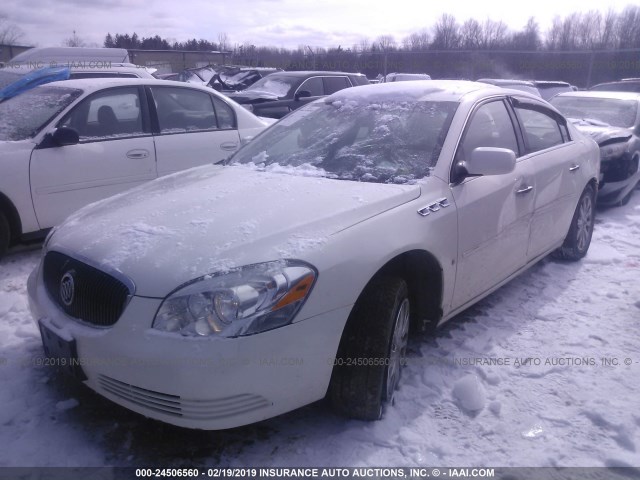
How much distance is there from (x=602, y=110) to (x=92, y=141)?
703 cm

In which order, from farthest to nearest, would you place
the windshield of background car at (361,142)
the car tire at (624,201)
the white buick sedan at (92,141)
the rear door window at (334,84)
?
1. the rear door window at (334,84)
2. the car tire at (624,201)
3. the white buick sedan at (92,141)
4. the windshield of background car at (361,142)

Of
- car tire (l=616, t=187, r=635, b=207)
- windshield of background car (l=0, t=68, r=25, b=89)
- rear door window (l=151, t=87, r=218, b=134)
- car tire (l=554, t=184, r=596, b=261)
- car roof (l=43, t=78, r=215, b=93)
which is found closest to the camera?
car tire (l=554, t=184, r=596, b=261)

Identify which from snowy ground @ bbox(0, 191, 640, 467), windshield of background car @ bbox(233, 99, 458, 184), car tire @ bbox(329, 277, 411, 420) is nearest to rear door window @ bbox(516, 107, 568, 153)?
windshield of background car @ bbox(233, 99, 458, 184)

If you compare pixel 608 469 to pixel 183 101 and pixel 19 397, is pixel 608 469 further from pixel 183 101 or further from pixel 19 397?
pixel 183 101

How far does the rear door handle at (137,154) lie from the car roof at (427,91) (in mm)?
2078

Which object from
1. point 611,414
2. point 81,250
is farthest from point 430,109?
point 81,250

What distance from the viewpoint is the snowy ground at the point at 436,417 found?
2422 mm

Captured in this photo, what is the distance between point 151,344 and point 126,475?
61cm

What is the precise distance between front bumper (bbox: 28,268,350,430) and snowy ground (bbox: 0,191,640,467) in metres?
0.30

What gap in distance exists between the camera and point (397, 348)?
277cm

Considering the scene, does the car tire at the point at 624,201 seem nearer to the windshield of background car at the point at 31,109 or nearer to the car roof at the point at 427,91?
the car roof at the point at 427,91

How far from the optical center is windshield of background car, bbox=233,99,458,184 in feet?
10.3

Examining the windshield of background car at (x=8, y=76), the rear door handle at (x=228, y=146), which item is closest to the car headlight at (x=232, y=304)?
the rear door handle at (x=228, y=146)

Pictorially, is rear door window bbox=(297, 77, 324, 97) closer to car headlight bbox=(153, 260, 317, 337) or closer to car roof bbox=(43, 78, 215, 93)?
car roof bbox=(43, 78, 215, 93)
